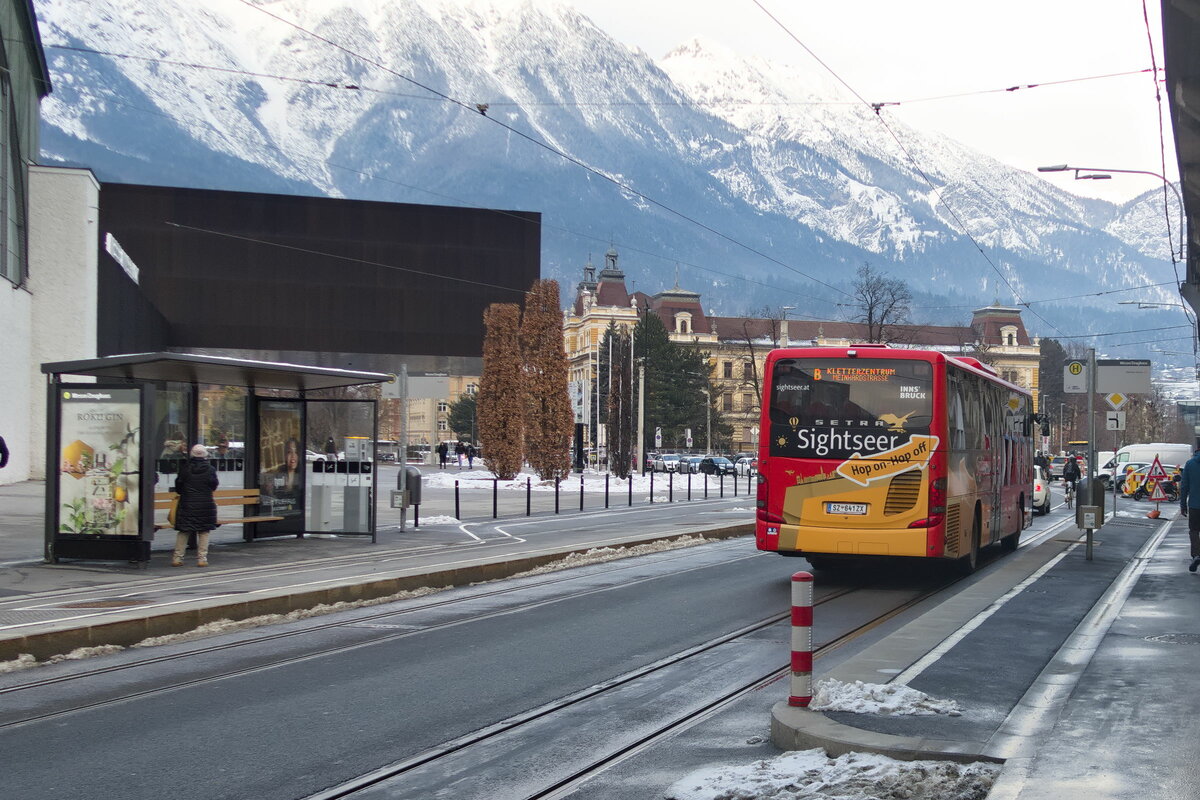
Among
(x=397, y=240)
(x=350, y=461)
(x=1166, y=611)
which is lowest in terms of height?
(x=1166, y=611)

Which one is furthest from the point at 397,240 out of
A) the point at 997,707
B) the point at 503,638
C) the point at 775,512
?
the point at 997,707

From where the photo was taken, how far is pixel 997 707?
844cm

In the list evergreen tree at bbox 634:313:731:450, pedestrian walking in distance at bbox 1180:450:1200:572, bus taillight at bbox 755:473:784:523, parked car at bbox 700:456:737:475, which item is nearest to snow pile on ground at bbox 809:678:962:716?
bus taillight at bbox 755:473:784:523

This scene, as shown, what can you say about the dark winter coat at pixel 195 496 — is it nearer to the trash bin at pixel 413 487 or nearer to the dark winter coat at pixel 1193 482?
the trash bin at pixel 413 487

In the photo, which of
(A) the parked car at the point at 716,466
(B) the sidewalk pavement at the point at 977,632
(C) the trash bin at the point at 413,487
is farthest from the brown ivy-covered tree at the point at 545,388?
(B) the sidewalk pavement at the point at 977,632

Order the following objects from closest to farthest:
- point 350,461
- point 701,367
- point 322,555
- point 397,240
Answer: point 322,555 → point 350,461 → point 397,240 → point 701,367

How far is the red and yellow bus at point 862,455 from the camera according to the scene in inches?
626

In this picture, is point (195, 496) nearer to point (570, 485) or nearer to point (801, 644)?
point (801, 644)

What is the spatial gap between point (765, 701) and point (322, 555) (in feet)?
40.2

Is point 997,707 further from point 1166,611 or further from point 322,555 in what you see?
point 322,555

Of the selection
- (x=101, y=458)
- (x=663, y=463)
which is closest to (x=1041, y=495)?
(x=101, y=458)

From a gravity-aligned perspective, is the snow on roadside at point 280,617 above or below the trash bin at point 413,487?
below

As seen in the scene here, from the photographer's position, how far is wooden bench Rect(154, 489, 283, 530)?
18.5 metres

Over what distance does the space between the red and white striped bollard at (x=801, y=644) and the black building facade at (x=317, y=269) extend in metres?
51.9
